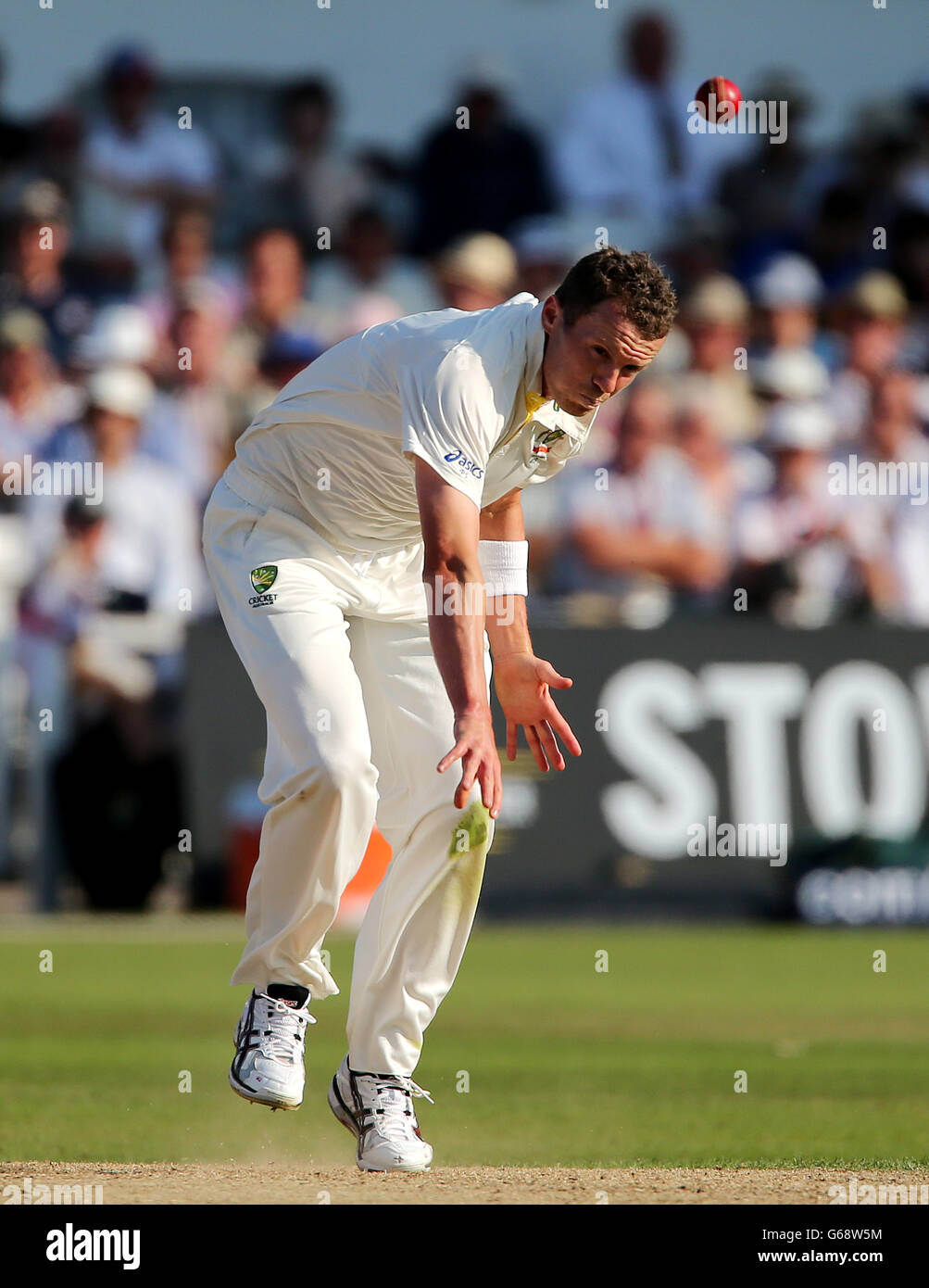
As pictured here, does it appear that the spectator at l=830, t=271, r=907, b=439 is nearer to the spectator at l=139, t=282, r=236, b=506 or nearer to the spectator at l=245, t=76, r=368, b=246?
the spectator at l=245, t=76, r=368, b=246

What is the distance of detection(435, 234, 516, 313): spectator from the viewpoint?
13.8 m

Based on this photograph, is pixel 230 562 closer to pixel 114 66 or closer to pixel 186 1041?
pixel 186 1041

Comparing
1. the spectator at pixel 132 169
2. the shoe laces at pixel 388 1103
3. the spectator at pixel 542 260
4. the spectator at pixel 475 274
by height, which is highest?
the spectator at pixel 132 169

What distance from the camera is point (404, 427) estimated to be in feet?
17.7

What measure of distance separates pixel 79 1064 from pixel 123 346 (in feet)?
23.4

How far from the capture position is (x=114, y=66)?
15891mm

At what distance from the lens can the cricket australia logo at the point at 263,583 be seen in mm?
5734

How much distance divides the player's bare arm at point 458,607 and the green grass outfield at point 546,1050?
170cm

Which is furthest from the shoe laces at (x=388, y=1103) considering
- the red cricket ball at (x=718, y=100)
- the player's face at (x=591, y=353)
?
the red cricket ball at (x=718, y=100)

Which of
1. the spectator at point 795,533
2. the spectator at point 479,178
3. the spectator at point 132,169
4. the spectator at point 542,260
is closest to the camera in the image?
the spectator at point 795,533

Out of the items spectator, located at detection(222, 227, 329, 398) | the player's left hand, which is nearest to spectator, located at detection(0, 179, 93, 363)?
spectator, located at detection(222, 227, 329, 398)

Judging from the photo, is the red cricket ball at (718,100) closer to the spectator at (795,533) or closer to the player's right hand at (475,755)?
the player's right hand at (475,755)

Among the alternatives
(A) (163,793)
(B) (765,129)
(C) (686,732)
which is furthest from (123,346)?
(B) (765,129)

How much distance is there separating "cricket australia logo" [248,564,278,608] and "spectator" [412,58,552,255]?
11.0 metres
